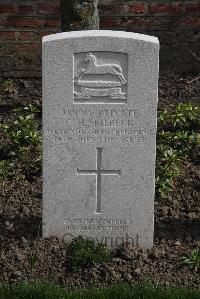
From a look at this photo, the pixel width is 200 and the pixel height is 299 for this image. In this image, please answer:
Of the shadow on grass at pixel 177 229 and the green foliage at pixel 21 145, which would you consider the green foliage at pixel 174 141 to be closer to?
the shadow on grass at pixel 177 229

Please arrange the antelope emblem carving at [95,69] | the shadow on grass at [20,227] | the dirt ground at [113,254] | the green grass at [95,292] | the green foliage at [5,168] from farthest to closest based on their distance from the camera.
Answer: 1. the green foliage at [5,168]
2. the shadow on grass at [20,227]
3. the dirt ground at [113,254]
4. the antelope emblem carving at [95,69]
5. the green grass at [95,292]

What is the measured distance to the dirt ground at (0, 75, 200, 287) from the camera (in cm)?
479

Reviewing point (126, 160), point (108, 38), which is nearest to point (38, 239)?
point (126, 160)

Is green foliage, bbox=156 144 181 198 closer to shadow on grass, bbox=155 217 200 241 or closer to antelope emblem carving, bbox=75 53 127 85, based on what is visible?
shadow on grass, bbox=155 217 200 241

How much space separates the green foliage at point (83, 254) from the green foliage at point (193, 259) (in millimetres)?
514

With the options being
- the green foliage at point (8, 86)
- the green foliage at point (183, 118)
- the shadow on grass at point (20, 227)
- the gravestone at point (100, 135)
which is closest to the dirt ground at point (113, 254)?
the shadow on grass at point (20, 227)

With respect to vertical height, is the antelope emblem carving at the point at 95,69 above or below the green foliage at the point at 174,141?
above

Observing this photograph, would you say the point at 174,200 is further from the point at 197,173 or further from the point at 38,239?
the point at 38,239

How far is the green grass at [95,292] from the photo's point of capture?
4.51m

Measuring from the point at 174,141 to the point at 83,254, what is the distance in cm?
181

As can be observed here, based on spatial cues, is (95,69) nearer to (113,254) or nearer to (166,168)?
(113,254)

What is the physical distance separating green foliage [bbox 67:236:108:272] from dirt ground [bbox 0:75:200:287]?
0.14 ft

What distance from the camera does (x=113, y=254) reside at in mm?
5062

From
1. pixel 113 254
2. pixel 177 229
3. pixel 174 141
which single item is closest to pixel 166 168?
pixel 174 141
